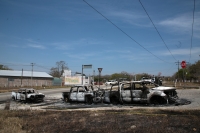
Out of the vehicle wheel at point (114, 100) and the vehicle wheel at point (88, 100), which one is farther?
the vehicle wheel at point (88, 100)

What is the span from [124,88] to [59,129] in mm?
7511

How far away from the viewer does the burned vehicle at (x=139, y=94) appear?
13055 millimetres

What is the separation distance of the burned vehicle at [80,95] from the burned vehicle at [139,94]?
175 cm

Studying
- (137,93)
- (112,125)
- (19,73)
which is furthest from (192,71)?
(112,125)

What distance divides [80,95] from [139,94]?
539cm

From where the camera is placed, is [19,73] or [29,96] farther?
[19,73]

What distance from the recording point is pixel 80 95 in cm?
1703

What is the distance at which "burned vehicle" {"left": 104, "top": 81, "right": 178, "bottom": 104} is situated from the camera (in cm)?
1305

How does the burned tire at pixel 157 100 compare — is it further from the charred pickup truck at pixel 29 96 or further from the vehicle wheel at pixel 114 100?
the charred pickup truck at pixel 29 96

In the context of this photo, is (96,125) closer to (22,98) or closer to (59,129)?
(59,129)

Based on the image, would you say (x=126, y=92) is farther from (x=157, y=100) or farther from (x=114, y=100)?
(x=157, y=100)

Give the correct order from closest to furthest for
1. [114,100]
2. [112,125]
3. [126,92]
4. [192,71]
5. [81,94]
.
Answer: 1. [112,125]
2. [126,92]
3. [114,100]
4. [81,94]
5. [192,71]

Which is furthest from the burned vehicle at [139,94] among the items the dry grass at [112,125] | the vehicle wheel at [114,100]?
the dry grass at [112,125]

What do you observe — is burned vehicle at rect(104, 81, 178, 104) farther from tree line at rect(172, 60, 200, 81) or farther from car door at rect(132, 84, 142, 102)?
tree line at rect(172, 60, 200, 81)
